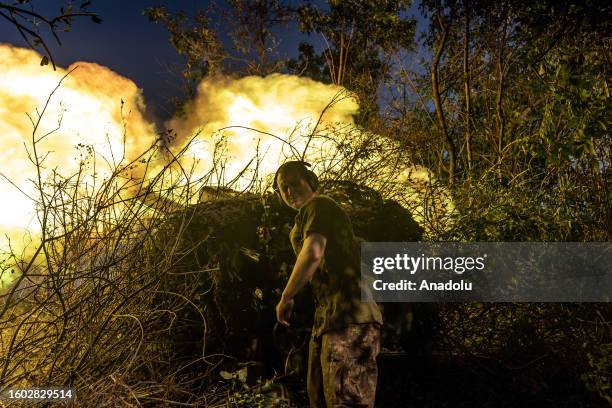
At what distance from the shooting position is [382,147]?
19.9 feet

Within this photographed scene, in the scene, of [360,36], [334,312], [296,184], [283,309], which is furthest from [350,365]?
[360,36]

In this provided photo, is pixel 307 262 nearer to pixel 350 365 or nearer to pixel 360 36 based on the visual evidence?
pixel 350 365

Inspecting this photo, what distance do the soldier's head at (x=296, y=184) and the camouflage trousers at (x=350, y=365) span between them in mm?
975

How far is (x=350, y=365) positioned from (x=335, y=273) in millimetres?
618

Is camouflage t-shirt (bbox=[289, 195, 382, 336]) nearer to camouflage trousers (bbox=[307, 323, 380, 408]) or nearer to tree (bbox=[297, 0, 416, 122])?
camouflage trousers (bbox=[307, 323, 380, 408])

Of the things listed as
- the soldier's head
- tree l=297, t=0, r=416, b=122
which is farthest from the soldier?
tree l=297, t=0, r=416, b=122

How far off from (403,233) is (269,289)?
1.27m

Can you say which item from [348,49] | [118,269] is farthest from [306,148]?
[348,49]

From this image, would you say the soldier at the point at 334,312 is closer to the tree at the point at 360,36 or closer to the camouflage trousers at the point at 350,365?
the camouflage trousers at the point at 350,365

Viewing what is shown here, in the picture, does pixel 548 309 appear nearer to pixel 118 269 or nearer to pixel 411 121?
pixel 118 269

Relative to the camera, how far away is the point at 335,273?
4129 millimetres

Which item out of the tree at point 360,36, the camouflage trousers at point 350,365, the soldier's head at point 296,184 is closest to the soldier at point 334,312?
the camouflage trousers at point 350,365

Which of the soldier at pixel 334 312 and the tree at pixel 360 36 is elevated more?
the tree at pixel 360 36

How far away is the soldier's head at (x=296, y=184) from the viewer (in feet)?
14.2
